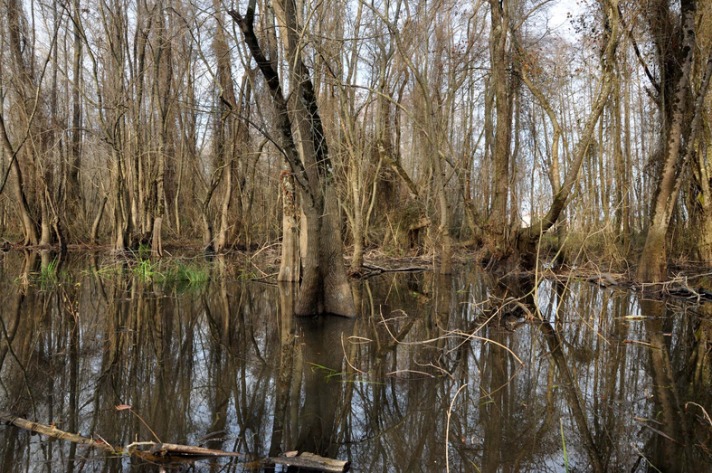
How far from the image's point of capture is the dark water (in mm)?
3350

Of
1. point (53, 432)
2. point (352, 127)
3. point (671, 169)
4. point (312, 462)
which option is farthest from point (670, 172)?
point (53, 432)

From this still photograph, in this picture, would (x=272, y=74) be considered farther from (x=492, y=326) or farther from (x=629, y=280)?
(x=629, y=280)

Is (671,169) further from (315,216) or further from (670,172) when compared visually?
(315,216)

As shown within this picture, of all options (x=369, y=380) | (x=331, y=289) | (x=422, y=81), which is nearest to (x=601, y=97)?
(x=422, y=81)

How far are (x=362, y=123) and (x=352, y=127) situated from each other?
548 cm

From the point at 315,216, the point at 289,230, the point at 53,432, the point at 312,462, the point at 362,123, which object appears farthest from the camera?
the point at 362,123

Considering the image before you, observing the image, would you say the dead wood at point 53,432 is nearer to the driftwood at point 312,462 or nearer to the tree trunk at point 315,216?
the driftwood at point 312,462

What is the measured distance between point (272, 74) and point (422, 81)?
22.0 ft

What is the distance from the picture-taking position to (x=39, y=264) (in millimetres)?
14469

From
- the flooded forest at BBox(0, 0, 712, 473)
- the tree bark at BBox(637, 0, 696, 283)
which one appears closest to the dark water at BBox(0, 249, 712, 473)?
the flooded forest at BBox(0, 0, 712, 473)

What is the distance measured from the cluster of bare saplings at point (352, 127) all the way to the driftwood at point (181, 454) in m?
4.09

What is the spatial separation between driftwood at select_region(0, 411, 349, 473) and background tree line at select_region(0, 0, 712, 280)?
15.3 ft

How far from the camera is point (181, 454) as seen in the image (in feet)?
10.6

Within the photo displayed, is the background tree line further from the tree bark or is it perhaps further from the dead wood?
the dead wood
